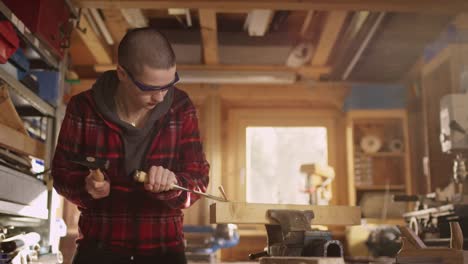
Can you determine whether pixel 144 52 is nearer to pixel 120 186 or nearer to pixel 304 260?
pixel 120 186

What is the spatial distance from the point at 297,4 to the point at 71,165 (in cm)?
246

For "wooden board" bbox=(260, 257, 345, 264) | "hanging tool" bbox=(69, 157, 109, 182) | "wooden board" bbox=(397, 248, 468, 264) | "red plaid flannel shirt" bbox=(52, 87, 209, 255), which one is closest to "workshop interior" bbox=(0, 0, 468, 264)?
"wooden board" bbox=(397, 248, 468, 264)

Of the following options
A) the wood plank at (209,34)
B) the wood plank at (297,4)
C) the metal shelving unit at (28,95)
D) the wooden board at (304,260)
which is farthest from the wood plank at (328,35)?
the wooden board at (304,260)

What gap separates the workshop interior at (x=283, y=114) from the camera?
274 cm

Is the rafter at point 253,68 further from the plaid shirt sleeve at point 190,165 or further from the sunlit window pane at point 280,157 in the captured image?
the plaid shirt sleeve at point 190,165

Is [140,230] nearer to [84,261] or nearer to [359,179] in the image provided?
[84,261]

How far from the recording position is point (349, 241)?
18.2 feet

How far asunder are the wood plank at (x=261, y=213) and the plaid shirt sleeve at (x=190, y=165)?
0.23 m

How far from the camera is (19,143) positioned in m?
2.74

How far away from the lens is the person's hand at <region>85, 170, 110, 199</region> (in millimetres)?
1405

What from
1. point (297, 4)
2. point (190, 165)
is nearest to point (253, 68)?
point (297, 4)

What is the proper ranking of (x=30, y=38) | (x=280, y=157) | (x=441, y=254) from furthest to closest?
(x=280, y=157), (x=30, y=38), (x=441, y=254)

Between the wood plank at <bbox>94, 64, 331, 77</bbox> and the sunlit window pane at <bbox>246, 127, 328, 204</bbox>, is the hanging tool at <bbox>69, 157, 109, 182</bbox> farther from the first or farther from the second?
the sunlit window pane at <bbox>246, 127, 328, 204</bbox>

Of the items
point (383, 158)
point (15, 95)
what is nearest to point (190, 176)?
point (15, 95)
